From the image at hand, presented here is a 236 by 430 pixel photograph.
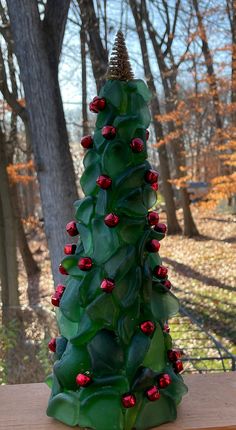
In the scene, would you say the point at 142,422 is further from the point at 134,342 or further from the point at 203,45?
the point at 203,45

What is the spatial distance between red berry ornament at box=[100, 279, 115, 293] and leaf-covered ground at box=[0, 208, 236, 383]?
7.43 ft

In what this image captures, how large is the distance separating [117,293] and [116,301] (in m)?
0.02

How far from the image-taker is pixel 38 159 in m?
4.18

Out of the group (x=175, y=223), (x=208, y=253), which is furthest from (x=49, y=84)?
(x=175, y=223)

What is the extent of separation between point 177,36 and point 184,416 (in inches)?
504

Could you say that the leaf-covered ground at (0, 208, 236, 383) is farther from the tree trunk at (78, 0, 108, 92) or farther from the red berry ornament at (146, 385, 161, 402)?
the tree trunk at (78, 0, 108, 92)

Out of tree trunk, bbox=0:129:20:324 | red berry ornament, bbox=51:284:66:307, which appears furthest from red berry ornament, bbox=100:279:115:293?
tree trunk, bbox=0:129:20:324

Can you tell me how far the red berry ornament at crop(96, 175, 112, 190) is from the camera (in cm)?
147

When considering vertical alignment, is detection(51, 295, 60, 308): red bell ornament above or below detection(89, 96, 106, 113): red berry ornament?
below

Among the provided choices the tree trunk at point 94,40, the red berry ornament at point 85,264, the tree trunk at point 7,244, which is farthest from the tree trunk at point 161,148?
the red berry ornament at point 85,264

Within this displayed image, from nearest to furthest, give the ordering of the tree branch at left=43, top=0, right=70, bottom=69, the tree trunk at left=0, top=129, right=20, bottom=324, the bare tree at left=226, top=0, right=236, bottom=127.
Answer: the tree branch at left=43, top=0, right=70, bottom=69 < the tree trunk at left=0, top=129, right=20, bottom=324 < the bare tree at left=226, top=0, right=236, bottom=127

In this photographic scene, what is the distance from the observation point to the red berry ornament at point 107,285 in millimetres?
1411

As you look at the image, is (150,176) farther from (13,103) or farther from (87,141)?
(13,103)

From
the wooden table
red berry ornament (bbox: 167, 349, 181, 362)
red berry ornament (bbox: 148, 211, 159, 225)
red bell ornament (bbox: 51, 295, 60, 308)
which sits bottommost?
the wooden table
